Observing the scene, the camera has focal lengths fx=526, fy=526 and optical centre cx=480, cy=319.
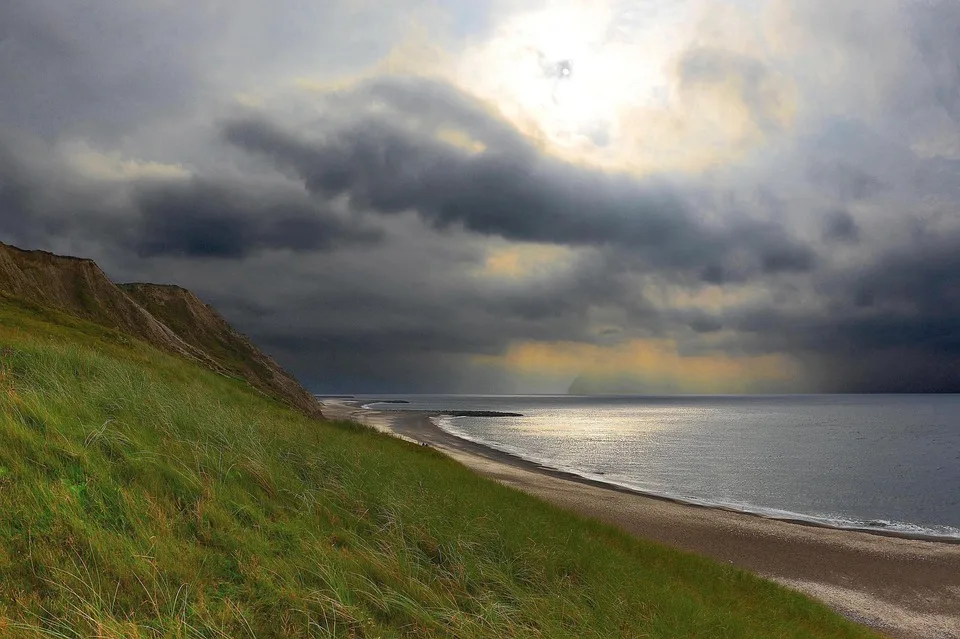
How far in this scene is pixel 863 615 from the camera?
2217 centimetres

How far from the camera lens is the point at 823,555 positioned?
3061 cm

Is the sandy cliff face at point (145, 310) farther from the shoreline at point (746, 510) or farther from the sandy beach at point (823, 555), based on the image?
the sandy beach at point (823, 555)

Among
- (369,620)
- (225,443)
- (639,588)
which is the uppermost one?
(225,443)

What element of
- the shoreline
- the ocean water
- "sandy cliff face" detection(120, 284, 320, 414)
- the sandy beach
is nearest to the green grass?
the sandy beach

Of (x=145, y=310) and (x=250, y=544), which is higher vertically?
(x=145, y=310)

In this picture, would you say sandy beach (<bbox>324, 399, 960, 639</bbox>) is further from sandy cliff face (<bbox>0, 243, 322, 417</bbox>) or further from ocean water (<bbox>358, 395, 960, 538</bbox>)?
sandy cliff face (<bbox>0, 243, 322, 417</bbox>)

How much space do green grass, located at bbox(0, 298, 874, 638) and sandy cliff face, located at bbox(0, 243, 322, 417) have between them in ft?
116

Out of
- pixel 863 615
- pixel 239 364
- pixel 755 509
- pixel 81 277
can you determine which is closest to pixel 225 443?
pixel 863 615

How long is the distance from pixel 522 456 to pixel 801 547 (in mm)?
42089

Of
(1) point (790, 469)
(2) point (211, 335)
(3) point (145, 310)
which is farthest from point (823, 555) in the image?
(2) point (211, 335)

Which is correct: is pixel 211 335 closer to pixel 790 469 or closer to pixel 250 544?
pixel 250 544

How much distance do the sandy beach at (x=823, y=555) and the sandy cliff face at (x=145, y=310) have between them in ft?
110

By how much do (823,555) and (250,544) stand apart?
1351 inches

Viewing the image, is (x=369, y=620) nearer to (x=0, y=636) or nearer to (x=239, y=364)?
(x=0, y=636)
